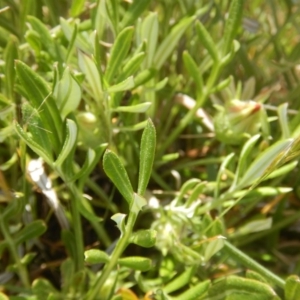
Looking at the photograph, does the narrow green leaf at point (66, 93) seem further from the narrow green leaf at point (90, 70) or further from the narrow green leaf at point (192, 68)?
the narrow green leaf at point (192, 68)

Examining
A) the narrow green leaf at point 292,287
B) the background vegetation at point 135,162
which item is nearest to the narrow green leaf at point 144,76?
the background vegetation at point 135,162

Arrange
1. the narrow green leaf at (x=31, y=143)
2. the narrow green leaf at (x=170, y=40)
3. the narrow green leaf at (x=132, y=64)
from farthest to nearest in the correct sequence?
the narrow green leaf at (x=170, y=40) → the narrow green leaf at (x=132, y=64) → the narrow green leaf at (x=31, y=143)

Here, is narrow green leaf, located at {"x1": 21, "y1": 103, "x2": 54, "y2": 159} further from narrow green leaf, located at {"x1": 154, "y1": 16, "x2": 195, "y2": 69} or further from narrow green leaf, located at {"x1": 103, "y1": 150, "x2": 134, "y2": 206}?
narrow green leaf, located at {"x1": 154, "y1": 16, "x2": 195, "y2": 69}

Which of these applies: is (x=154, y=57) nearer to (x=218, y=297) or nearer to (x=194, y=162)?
(x=194, y=162)

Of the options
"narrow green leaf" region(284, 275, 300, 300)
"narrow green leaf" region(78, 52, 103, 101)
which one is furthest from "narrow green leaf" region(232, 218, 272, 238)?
"narrow green leaf" region(78, 52, 103, 101)

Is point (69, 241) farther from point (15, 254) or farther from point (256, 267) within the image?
point (256, 267)

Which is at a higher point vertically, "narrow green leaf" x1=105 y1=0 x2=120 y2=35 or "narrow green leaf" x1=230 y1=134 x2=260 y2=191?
"narrow green leaf" x1=105 y1=0 x2=120 y2=35
